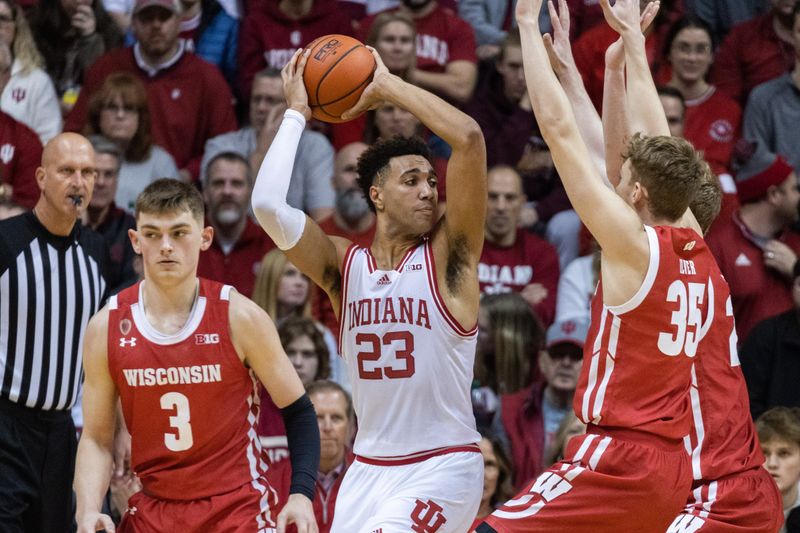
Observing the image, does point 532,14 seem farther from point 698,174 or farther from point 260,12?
point 260,12

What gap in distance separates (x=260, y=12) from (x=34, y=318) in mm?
4622

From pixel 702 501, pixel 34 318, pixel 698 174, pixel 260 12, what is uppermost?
pixel 260 12

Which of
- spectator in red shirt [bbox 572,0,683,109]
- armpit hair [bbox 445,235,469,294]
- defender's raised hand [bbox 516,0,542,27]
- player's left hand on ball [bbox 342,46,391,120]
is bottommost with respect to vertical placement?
armpit hair [bbox 445,235,469,294]

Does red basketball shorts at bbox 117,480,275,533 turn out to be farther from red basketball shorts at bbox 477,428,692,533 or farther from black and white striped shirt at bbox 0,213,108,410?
black and white striped shirt at bbox 0,213,108,410

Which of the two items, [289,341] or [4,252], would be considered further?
[289,341]

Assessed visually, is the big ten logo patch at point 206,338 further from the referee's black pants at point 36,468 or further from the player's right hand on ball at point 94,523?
the referee's black pants at point 36,468

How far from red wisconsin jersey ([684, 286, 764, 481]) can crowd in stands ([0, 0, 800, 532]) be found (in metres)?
2.52

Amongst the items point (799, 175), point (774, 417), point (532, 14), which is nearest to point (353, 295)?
point (532, 14)

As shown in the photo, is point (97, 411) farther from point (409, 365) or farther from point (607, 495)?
point (607, 495)

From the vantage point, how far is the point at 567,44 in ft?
20.2

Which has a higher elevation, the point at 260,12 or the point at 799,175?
the point at 260,12

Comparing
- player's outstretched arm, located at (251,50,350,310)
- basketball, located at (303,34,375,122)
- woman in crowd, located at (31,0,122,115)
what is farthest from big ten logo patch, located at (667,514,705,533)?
woman in crowd, located at (31,0,122,115)

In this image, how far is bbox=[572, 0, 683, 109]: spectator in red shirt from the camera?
1047 centimetres

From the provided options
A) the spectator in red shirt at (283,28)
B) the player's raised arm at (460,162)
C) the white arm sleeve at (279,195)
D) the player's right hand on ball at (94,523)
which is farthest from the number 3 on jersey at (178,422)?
the spectator in red shirt at (283,28)
